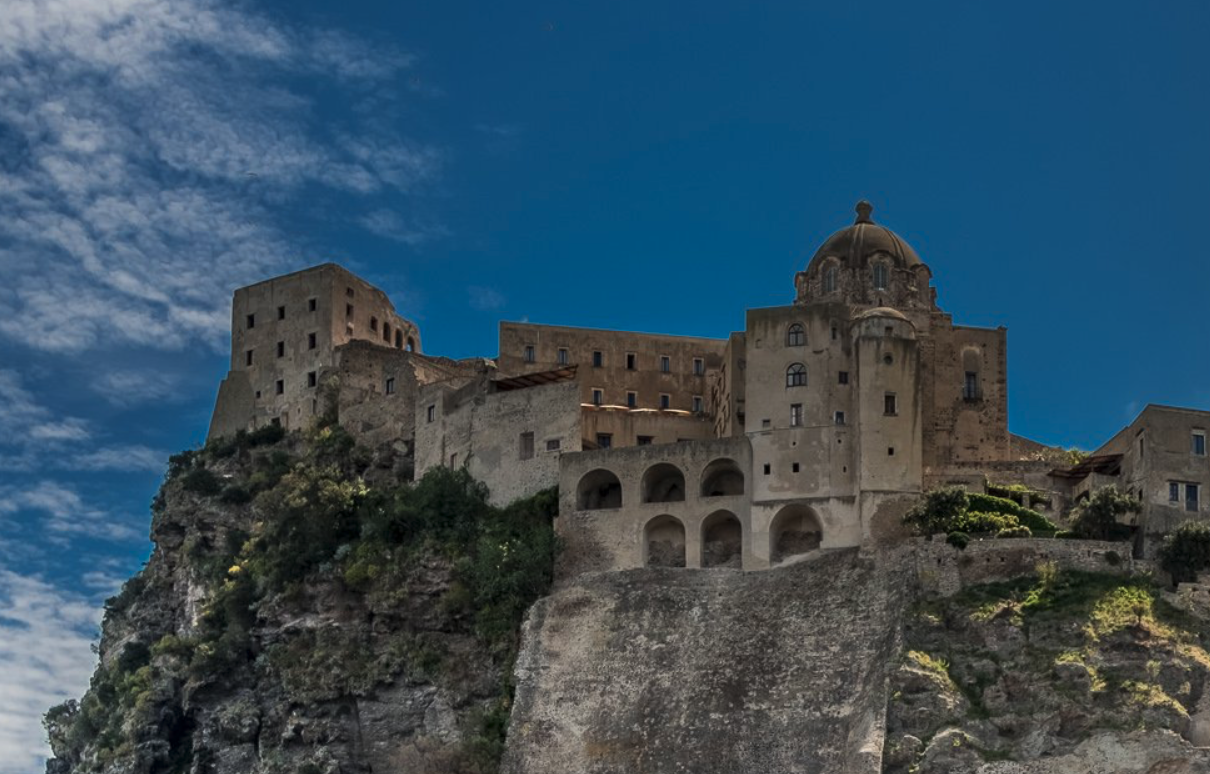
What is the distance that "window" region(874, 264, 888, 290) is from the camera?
78.5 m

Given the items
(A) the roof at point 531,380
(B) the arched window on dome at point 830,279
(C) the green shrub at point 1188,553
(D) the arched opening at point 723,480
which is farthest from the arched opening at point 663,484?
(C) the green shrub at point 1188,553

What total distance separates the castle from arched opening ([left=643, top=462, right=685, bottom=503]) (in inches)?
3.1

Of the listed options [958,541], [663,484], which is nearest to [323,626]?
[663,484]

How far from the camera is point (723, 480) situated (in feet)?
242

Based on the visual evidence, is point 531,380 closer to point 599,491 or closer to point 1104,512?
point 599,491

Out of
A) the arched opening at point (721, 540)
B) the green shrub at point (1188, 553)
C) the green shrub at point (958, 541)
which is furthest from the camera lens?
the arched opening at point (721, 540)

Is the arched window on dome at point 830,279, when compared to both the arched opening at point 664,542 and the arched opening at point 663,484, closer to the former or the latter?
the arched opening at point 663,484

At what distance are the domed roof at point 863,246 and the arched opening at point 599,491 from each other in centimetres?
1187

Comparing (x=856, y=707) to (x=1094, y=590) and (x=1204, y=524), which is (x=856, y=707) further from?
(x=1204, y=524)

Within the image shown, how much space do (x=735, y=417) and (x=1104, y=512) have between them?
13940 millimetres

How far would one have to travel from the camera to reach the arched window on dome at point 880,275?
258 feet

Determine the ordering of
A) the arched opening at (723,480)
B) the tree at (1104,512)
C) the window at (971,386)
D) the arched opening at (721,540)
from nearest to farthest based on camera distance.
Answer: the tree at (1104,512) < the arched opening at (721,540) < the arched opening at (723,480) < the window at (971,386)

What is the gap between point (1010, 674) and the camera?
203ft

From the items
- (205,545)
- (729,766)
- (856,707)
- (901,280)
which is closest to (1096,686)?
(856,707)
